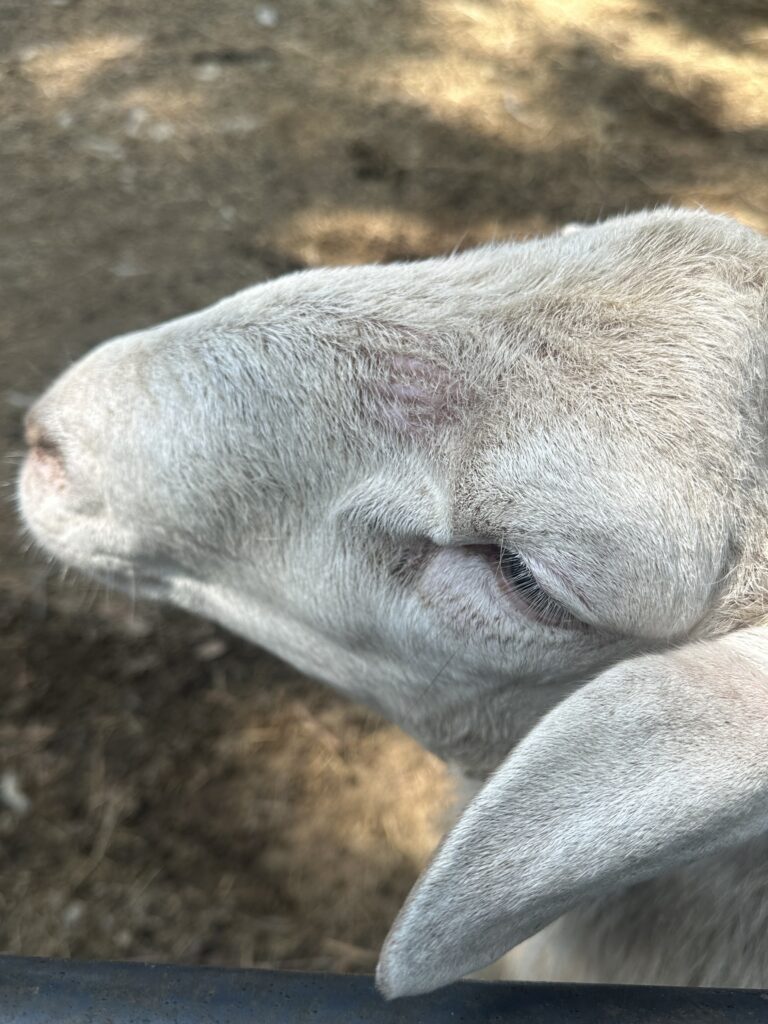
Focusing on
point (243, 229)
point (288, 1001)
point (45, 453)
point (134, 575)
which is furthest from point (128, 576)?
point (243, 229)

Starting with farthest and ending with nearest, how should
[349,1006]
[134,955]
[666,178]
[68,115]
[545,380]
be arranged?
[666,178]
[68,115]
[134,955]
[545,380]
[349,1006]

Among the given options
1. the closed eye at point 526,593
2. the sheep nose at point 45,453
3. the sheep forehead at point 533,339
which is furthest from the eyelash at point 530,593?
the sheep nose at point 45,453

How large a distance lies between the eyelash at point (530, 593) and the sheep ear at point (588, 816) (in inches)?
11.2

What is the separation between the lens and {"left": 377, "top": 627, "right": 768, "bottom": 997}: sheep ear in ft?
3.73

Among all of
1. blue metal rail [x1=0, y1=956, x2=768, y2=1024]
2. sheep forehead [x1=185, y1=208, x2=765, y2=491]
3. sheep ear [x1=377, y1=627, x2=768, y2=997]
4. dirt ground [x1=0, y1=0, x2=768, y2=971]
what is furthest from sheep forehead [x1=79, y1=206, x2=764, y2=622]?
dirt ground [x1=0, y1=0, x2=768, y2=971]

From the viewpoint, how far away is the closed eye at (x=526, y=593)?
1539mm

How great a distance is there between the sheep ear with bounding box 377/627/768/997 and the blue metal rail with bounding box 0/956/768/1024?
0.06m

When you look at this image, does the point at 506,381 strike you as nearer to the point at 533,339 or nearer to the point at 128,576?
the point at 533,339

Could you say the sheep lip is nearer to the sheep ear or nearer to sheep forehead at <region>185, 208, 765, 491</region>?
sheep forehead at <region>185, 208, 765, 491</region>

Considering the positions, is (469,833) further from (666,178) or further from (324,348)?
(666,178)

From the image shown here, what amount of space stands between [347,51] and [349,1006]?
222 inches

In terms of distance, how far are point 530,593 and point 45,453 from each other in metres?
1.05

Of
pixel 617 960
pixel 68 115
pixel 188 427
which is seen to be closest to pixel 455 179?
pixel 68 115

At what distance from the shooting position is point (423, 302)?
1.69 meters
